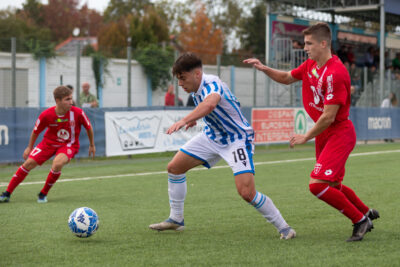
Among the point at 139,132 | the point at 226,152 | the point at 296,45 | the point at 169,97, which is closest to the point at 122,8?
the point at 296,45

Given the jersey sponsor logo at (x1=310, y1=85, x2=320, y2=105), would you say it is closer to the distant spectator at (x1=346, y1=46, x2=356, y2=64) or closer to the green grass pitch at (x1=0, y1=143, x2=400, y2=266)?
the green grass pitch at (x1=0, y1=143, x2=400, y2=266)

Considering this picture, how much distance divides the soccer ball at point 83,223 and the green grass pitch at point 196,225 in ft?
0.32

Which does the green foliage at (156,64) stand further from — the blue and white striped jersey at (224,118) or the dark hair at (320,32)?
the dark hair at (320,32)

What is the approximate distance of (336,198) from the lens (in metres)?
6.07

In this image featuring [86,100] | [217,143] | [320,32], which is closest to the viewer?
[320,32]

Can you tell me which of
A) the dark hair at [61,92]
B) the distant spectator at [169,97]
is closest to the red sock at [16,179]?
the dark hair at [61,92]

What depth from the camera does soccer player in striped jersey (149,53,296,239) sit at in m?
6.18

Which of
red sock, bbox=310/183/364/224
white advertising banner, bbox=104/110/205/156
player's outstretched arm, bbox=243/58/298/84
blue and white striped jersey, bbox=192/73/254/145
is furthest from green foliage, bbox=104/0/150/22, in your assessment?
red sock, bbox=310/183/364/224

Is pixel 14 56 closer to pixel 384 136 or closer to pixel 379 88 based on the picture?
pixel 384 136

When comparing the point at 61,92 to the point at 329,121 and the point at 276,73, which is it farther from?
the point at 329,121

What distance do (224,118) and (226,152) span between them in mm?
342

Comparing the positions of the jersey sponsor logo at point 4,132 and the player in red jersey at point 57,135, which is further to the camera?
the jersey sponsor logo at point 4,132

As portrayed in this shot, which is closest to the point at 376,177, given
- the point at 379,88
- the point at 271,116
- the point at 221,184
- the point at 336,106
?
the point at 221,184

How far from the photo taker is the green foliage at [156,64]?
20094 mm
